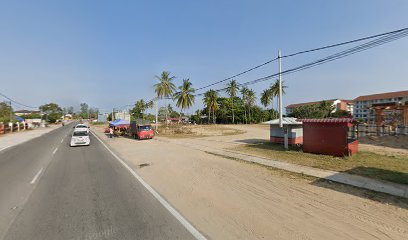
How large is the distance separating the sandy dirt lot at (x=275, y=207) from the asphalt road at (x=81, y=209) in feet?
2.56

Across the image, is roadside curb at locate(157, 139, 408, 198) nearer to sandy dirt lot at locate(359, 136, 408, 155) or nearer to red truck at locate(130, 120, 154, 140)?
sandy dirt lot at locate(359, 136, 408, 155)

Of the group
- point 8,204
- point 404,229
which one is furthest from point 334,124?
point 8,204

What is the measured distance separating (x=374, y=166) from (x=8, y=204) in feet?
50.5

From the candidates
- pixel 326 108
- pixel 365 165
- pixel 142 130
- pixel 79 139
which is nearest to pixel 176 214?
pixel 365 165

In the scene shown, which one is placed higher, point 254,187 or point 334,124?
point 334,124

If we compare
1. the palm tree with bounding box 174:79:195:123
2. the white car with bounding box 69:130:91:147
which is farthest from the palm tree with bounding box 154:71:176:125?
the white car with bounding box 69:130:91:147

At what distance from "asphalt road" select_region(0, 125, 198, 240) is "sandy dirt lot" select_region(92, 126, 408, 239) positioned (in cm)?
78

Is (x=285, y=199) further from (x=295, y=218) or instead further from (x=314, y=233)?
(x=314, y=233)

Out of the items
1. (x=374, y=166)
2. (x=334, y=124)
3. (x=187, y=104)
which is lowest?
(x=374, y=166)

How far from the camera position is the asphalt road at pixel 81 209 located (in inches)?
177

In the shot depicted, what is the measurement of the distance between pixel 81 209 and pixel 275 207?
529 centimetres

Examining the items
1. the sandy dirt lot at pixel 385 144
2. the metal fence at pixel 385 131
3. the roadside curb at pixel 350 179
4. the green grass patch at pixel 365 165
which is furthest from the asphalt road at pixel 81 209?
the metal fence at pixel 385 131

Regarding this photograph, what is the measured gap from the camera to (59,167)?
36.5 ft

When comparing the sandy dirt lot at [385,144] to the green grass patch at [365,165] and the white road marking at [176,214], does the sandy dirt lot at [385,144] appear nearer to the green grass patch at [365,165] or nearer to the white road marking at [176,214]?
the green grass patch at [365,165]
